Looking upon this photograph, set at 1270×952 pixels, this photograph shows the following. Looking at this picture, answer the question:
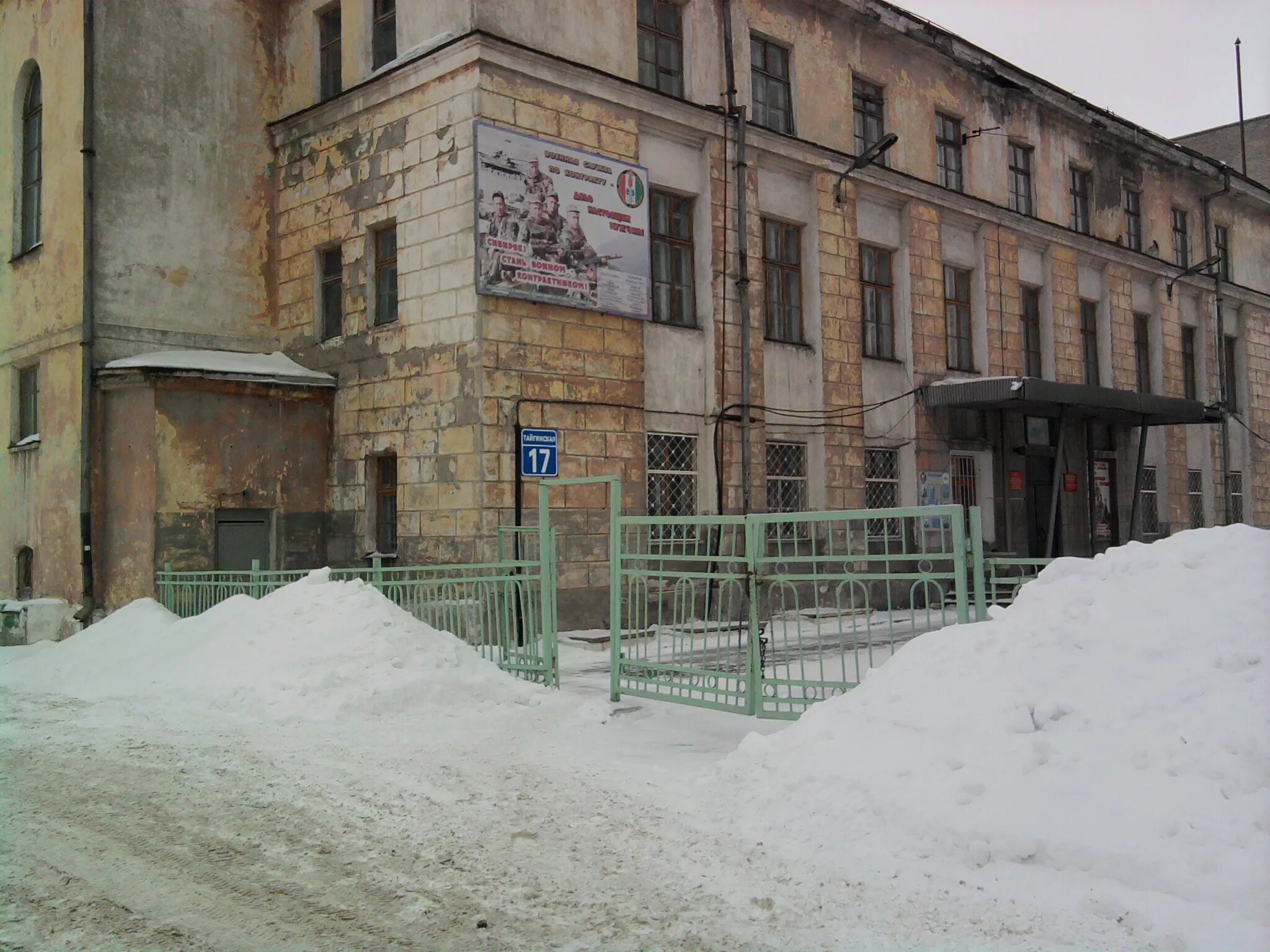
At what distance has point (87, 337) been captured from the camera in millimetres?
15844

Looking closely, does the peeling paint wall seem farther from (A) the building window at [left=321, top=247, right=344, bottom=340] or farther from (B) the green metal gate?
(B) the green metal gate

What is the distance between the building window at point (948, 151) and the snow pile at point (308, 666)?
1641cm

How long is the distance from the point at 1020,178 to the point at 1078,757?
70.9 ft

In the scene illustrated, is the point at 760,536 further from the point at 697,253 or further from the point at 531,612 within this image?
the point at 697,253

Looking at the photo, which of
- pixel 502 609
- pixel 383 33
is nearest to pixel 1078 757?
pixel 502 609

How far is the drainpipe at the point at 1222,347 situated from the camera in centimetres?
2942

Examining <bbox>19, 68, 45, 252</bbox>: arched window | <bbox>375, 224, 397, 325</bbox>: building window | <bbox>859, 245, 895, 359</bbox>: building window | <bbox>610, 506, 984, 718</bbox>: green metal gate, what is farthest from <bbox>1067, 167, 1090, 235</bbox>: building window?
<bbox>19, 68, 45, 252</bbox>: arched window

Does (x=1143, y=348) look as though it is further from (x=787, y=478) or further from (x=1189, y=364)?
(x=787, y=478)

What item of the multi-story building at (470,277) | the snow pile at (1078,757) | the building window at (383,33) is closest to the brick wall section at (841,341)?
the multi-story building at (470,277)

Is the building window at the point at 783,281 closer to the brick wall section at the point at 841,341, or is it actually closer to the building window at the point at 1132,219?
the brick wall section at the point at 841,341

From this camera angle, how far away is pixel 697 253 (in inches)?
675

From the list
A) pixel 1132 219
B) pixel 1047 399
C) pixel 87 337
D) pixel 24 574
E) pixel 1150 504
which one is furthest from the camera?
pixel 1132 219

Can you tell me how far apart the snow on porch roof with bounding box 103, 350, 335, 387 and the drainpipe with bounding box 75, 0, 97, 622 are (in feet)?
1.68

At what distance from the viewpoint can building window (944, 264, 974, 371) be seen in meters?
22.0
